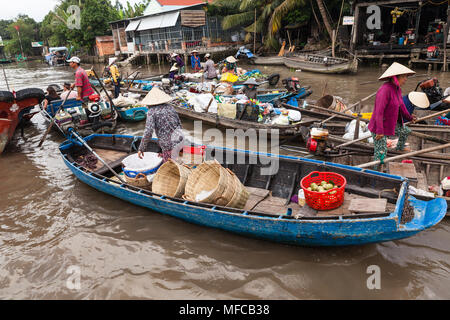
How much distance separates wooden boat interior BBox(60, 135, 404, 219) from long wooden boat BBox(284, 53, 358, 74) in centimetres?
1225

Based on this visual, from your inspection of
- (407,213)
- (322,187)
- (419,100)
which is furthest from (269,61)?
(407,213)

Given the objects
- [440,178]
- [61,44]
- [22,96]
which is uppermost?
[61,44]

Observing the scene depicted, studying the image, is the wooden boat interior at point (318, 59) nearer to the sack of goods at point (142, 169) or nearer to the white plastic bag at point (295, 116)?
the white plastic bag at point (295, 116)

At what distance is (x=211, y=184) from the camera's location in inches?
175

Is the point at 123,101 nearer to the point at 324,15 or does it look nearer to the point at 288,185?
the point at 288,185

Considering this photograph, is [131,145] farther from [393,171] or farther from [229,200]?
[393,171]

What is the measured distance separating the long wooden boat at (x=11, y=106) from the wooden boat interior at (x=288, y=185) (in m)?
3.01

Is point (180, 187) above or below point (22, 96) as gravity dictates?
below

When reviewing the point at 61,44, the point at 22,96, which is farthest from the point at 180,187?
the point at 61,44

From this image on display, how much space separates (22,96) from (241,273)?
7784 millimetres

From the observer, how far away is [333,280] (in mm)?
3371

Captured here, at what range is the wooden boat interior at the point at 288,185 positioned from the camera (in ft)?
12.1

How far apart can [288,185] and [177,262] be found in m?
2.05
